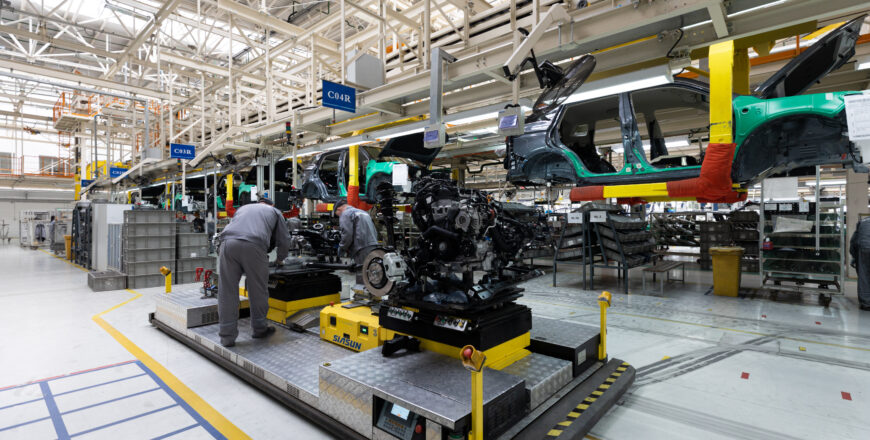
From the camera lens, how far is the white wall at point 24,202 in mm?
21828

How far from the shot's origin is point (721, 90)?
11.8ft

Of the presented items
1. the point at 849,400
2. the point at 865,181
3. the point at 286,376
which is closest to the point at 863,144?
the point at 849,400

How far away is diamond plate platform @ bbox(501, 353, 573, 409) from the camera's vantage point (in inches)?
95.0

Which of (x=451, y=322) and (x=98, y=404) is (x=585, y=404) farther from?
(x=98, y=404)

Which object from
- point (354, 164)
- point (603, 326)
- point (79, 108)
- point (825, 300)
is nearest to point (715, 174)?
point (603, 326)

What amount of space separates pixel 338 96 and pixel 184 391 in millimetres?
3697

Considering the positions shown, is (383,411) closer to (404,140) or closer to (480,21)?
(480,21)

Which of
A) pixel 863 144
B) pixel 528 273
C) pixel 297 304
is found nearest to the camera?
pixel 863 144

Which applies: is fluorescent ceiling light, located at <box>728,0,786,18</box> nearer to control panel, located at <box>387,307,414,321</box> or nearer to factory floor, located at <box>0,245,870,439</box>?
factory floor, located at <box>0,245,870,439</box>

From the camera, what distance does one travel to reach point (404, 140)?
7809 mm

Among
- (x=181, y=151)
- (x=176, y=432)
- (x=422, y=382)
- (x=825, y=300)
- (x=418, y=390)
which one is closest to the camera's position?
(x=418, y=390)

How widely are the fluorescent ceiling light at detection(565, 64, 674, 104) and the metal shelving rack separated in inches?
168

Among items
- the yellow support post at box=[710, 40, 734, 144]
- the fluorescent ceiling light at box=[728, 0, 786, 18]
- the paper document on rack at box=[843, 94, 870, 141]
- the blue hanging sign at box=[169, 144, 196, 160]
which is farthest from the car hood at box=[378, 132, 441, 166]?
the paper document on rack at box=[843, 94, 870, 141]

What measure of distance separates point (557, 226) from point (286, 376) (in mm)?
9496
